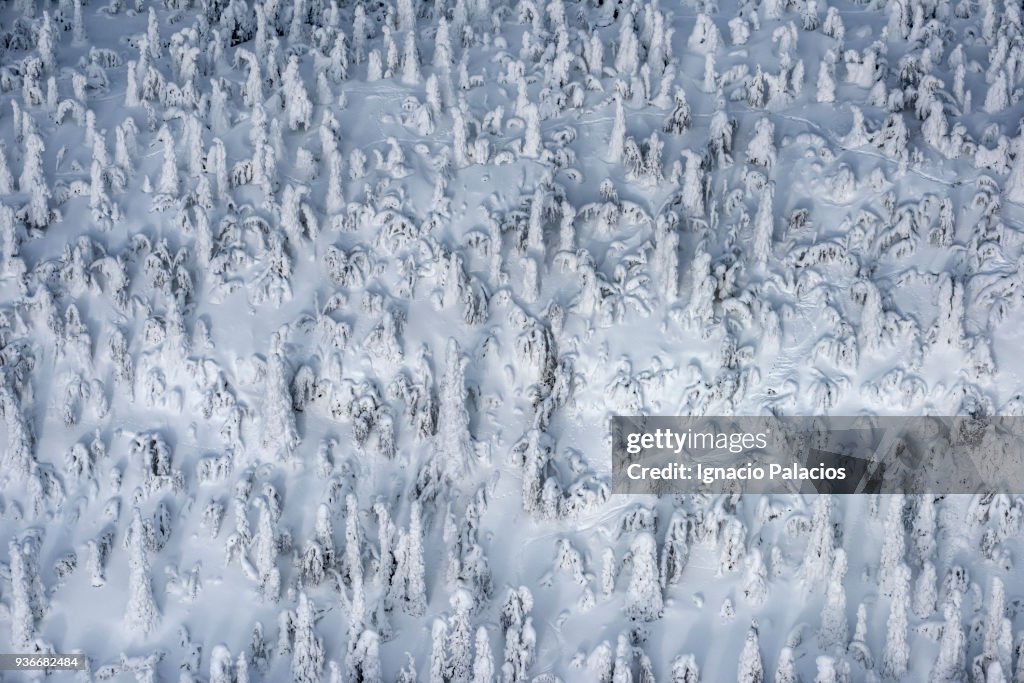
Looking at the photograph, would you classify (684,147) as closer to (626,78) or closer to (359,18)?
(626,78)

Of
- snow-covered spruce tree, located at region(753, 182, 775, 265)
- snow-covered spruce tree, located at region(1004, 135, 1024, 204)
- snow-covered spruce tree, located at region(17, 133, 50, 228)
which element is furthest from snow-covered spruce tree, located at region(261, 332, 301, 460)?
snow-covered spruce tree, located at region(1004, 135, 1024, 204)

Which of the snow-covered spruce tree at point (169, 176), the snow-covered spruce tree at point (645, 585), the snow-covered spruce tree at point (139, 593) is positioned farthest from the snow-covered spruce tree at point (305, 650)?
the snow-covered spruce tree at point (169, 176)

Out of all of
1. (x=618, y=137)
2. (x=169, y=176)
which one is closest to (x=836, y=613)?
(x=618, y=137)

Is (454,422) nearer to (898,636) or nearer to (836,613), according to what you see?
(836,613)

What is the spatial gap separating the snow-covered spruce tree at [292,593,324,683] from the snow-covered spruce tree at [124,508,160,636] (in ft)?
12.1

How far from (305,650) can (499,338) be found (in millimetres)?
9877

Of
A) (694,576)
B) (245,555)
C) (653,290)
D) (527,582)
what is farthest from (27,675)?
(653,290)

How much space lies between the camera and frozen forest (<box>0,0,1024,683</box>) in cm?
3297

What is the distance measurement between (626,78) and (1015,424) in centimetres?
1567

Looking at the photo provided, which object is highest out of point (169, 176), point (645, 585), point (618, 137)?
point (618, 137)

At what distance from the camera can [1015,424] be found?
3503 cm

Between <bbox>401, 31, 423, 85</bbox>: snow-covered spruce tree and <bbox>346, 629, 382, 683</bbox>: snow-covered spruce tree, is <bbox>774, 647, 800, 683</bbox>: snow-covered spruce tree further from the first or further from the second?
<bbox>401, 31, 423, 85</bbox>: snow-covered spruce tree

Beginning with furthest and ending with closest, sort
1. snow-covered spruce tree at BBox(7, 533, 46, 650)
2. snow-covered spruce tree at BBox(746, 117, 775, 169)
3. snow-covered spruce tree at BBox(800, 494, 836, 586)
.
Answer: snow-covered spruce tree at BBox(746, 117, 775, 169)
snow-covered spruce tree at BBox(800, 494, 836, 586)
snow-covered spruce tree at BBox(7, 533, 46, 650)

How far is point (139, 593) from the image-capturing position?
3272 cm
